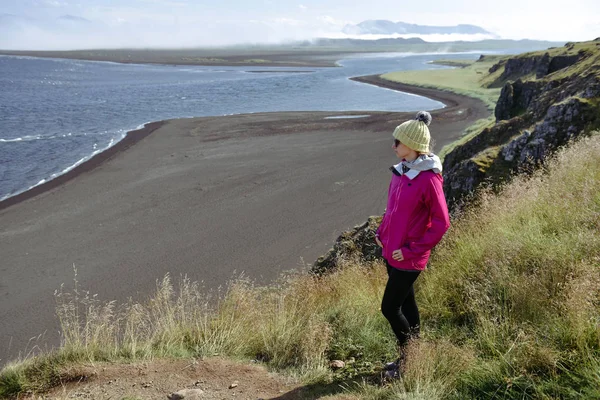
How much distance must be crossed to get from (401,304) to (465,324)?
781mm

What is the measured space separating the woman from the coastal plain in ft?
10.4

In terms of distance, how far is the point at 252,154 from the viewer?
23.9 m

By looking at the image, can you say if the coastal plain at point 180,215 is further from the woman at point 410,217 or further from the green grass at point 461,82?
the green grass at point 461,82

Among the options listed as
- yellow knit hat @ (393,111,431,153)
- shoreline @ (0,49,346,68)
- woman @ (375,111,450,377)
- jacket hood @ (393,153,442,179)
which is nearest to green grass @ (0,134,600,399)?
woman @ (375,111,450,377)

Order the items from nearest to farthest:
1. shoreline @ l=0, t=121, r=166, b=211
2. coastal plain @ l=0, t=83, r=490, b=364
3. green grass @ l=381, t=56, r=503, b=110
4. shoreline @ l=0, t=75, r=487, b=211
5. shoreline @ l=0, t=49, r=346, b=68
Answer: coastal plain @ l=0, t=83, r=490, b=364 → shoreline @ l=0, t=121, r=166, b=211 → shoreline @ l=0, t=75, r=487, b=211 → green grass @ l=381, t=56, r=503, b=110 → shoreline @ l=0, t=49, r=346, b=68

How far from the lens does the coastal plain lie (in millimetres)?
11805

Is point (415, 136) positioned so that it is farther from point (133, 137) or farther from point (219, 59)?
point (219, 59)

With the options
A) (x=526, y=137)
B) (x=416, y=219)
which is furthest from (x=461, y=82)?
(x=416, y=219)

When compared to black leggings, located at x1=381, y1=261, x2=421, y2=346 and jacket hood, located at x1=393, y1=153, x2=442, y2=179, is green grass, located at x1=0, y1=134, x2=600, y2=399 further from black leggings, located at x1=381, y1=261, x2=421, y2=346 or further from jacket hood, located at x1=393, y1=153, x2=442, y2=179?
jacket hood, located at x1=393, y1=153, x2=442, y2=179

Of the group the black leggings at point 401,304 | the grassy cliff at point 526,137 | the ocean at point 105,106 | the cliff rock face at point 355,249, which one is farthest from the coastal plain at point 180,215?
the grassy cliff at point 526,137

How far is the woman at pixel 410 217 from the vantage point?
3.68 meters

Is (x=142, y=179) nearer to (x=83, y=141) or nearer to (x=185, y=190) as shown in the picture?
(x=185, y=190)

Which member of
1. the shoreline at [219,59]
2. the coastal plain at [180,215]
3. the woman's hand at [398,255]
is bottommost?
the coastal plain at [180,215]

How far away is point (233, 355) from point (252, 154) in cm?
1962
